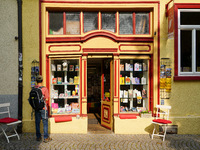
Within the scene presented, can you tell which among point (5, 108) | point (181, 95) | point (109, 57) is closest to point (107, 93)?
point (109, 57)

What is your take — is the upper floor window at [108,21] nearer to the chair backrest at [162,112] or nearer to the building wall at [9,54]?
the building wall at [9,54]

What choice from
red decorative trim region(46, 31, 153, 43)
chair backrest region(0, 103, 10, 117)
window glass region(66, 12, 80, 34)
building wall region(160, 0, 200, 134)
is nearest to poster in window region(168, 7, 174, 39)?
building wall region(160, 0, 200, 134)

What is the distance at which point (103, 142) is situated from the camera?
562 centimetres

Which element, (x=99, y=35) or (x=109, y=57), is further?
(x=109, y=57)

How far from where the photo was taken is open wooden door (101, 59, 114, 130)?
6820mm

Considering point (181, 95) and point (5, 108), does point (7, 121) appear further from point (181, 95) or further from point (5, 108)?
point (181, 95)

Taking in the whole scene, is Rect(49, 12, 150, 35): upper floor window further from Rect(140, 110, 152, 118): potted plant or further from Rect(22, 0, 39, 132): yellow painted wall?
Rect(140, 110, 152, 118): potted plant

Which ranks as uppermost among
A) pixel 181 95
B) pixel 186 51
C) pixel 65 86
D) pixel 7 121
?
pixel 186 51

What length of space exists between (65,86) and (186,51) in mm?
4587

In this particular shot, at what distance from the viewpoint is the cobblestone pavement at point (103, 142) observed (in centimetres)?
521

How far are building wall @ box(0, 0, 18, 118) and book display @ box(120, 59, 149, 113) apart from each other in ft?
12.4

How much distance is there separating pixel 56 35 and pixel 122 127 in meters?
3.99

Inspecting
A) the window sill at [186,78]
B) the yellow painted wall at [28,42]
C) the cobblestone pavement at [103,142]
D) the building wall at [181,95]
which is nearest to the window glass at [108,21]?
the building wall at [181,95]

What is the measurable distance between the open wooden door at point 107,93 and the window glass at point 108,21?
1172 mm
